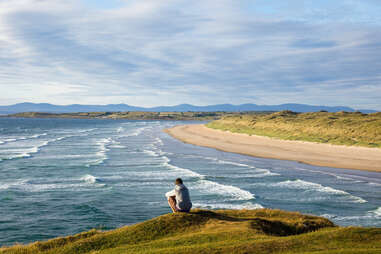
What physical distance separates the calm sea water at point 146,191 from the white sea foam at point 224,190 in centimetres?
6

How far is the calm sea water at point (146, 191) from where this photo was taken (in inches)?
760

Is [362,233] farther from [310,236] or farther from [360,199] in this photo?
[360,199]

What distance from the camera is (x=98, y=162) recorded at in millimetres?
39375

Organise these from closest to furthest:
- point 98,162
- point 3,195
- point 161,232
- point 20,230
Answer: point 161,232 → point 20,230 → point 3,195 → point 98,162

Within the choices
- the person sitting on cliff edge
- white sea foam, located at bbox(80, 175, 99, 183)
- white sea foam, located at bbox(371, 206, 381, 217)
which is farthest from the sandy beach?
the person sitting on cliff edge

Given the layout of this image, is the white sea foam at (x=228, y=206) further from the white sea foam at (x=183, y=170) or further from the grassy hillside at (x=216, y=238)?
the white sea foam at (x=183, y=170)

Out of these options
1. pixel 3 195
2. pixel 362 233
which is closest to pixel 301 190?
pixel 362 233

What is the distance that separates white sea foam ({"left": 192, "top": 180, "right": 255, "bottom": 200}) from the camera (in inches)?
931

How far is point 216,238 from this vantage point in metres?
11.0

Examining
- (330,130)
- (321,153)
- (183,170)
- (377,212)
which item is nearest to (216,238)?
(377,212)

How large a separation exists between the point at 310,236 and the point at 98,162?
31.3 meters

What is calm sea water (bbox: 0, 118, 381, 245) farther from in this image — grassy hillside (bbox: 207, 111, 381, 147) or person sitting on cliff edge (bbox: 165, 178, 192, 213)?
grassy hillside (bbox: 207, 111, 381, 147)

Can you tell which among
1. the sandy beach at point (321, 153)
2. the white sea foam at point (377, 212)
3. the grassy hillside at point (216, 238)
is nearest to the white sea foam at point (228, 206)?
the white sea foam at point (377, 212)

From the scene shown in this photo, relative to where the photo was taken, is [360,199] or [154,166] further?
[154,166]
